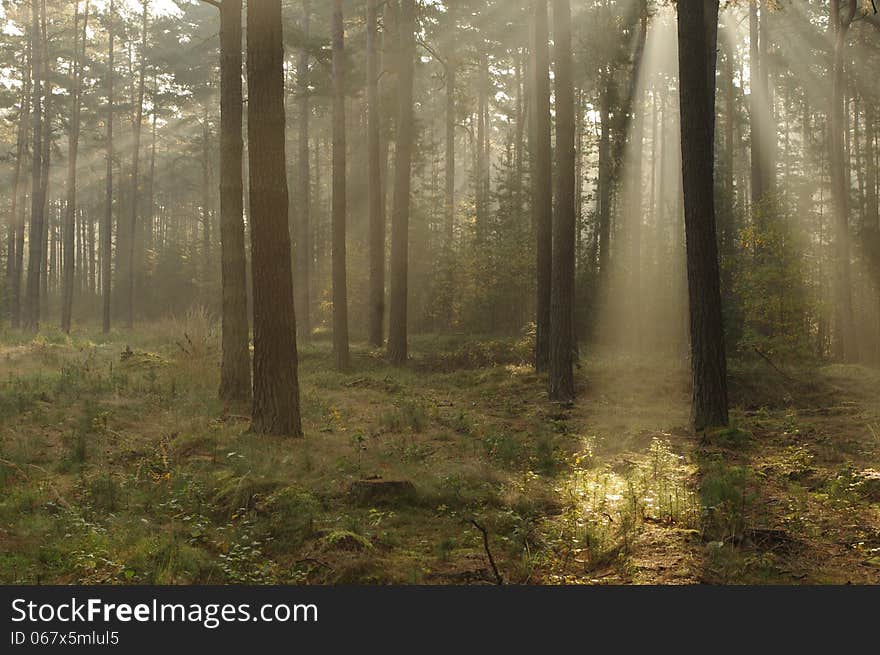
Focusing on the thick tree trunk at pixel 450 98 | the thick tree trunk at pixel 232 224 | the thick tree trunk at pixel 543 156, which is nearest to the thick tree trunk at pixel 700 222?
the thick tree trunk at pixel 543 156

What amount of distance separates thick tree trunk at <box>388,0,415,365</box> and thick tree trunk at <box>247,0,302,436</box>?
1076 cm

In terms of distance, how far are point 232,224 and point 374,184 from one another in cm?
1010

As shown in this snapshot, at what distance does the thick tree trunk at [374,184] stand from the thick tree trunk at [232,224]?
899 centimetres

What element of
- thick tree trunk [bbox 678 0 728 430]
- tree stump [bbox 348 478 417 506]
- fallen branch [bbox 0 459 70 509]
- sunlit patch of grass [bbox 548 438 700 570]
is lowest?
sunlit patch of grass [bbox 548 438 700 570]

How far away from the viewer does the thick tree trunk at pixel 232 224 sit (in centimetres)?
1220

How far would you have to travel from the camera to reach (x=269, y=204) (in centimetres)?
958

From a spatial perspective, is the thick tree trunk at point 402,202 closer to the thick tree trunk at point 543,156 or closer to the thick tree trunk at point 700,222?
the thick tree trunk at point 543,156

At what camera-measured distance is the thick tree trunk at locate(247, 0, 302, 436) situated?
9508mm

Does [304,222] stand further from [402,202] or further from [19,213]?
[19,213]

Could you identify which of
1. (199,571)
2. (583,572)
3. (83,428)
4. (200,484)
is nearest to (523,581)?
(583,572)

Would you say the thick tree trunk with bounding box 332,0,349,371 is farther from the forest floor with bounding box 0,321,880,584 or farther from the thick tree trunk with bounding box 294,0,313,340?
the thick tree trunk with bounding box 294,0,313,340

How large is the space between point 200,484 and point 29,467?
2.03 metres

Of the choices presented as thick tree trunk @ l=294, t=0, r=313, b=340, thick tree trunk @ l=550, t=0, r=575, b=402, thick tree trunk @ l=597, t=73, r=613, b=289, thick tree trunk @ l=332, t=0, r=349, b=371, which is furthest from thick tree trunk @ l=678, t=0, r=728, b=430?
thick tree trunk @ l=294, t=0, r=313, b=340

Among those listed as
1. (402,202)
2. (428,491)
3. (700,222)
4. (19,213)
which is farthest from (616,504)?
(19,213)
